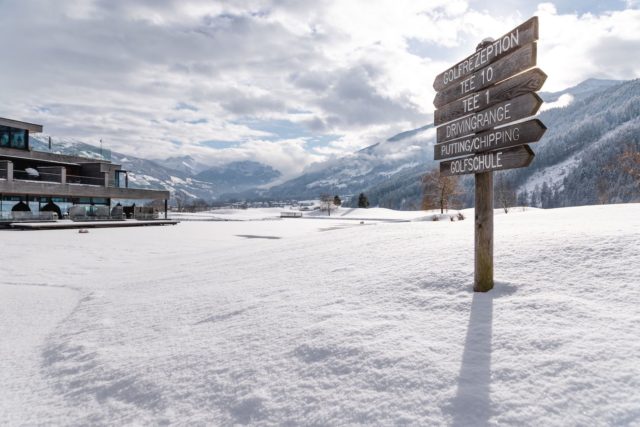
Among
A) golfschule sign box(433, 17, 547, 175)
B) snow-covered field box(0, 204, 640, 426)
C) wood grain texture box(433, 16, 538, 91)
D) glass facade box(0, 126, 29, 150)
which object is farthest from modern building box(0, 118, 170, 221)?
golfschule sign box(433, 17, 547, 175)

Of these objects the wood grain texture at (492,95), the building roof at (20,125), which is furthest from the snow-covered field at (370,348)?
the building roof at (20,125)

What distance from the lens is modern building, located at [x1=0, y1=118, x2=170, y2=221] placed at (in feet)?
117

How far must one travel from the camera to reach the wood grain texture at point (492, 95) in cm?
476

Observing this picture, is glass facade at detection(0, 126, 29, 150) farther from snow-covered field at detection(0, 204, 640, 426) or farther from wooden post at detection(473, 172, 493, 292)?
wooden post at detection(473, 172, 493, 292)

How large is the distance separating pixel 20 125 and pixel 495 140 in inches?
1944

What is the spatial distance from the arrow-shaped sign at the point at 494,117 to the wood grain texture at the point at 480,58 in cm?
70

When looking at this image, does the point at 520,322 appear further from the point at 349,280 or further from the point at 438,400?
the point at 349,280

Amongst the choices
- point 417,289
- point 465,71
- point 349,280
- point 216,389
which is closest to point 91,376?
point 216,389

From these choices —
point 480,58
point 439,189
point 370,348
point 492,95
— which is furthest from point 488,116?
point 439,189

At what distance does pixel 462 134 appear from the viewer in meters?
5.92

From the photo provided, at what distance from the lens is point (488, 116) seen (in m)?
5.41

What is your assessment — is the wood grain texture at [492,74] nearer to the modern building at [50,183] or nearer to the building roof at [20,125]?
the modern building at [50,183]

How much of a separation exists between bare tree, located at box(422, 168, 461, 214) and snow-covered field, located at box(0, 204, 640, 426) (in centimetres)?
4955

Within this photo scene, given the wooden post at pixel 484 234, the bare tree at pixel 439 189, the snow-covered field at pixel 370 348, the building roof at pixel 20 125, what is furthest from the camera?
the bare tree at pixel 439 189
